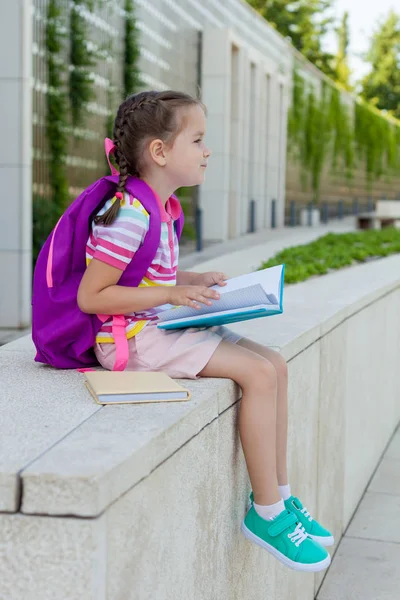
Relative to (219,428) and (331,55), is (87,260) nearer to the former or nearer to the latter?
(219,428)

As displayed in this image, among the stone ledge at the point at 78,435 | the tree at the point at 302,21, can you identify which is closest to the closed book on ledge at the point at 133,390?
the stone ledge at the point at 78,435

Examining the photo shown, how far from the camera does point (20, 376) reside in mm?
2773

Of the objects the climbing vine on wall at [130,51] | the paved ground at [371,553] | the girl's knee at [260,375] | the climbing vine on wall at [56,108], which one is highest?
the climbing vine on wall at [130,51]

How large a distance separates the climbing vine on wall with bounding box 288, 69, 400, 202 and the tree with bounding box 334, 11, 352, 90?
19.0 metres

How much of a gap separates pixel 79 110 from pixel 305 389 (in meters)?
9.66

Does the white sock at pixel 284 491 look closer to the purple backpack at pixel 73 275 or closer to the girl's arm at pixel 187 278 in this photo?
the purple backpack at pixel 73 275

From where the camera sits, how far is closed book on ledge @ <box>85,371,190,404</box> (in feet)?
7.69

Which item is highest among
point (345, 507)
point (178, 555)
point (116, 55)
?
point (116, 55)

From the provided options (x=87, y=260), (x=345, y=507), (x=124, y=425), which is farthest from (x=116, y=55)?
(x=124, y=425)

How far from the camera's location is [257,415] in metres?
2.64

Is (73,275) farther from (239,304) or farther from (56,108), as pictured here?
(56,108)

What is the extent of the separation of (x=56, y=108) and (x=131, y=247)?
30.7ft

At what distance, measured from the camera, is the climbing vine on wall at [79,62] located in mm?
12336

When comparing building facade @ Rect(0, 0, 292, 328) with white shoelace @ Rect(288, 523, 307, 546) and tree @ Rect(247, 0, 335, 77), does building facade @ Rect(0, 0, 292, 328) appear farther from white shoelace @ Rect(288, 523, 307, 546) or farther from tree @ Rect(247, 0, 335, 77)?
tree @ Rect(247, 0, 335, 77)
